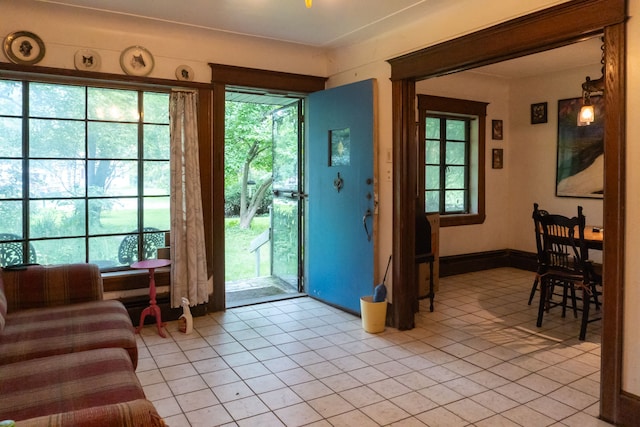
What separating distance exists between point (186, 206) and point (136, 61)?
1.26m

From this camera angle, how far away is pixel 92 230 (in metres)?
3.77

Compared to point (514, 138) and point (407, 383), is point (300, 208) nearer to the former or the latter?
point (407, 383)

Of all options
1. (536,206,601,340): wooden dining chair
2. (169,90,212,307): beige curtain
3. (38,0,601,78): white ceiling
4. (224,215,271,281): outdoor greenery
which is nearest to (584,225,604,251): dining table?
(536,206,601,340): wooden dining chair

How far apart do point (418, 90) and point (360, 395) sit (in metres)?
3.83

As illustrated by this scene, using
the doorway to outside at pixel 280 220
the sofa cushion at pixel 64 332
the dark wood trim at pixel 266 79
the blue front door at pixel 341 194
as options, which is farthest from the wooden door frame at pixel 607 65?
the sofa cushion at pixel 64 332

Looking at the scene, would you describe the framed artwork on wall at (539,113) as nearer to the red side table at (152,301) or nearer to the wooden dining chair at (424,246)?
the wooden dining chair at (424,246)

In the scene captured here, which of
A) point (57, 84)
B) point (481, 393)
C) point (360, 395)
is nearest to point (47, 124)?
point (57, 84)

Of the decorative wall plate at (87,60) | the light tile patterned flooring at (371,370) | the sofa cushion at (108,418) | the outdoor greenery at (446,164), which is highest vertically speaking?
the decorative wall plate at (87,60)

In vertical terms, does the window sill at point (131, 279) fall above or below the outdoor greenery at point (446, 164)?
below

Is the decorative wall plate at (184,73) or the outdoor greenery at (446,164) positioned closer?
the decorative wall plate at (184,73)

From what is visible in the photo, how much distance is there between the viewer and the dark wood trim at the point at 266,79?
13.6 ft

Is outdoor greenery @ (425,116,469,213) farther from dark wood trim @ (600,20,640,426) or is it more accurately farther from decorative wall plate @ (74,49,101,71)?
decorative wall plate @ (74,49,101,71)

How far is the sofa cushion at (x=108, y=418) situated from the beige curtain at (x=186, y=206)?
104 inches

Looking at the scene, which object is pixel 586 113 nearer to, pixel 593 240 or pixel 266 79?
pixel 593 240
